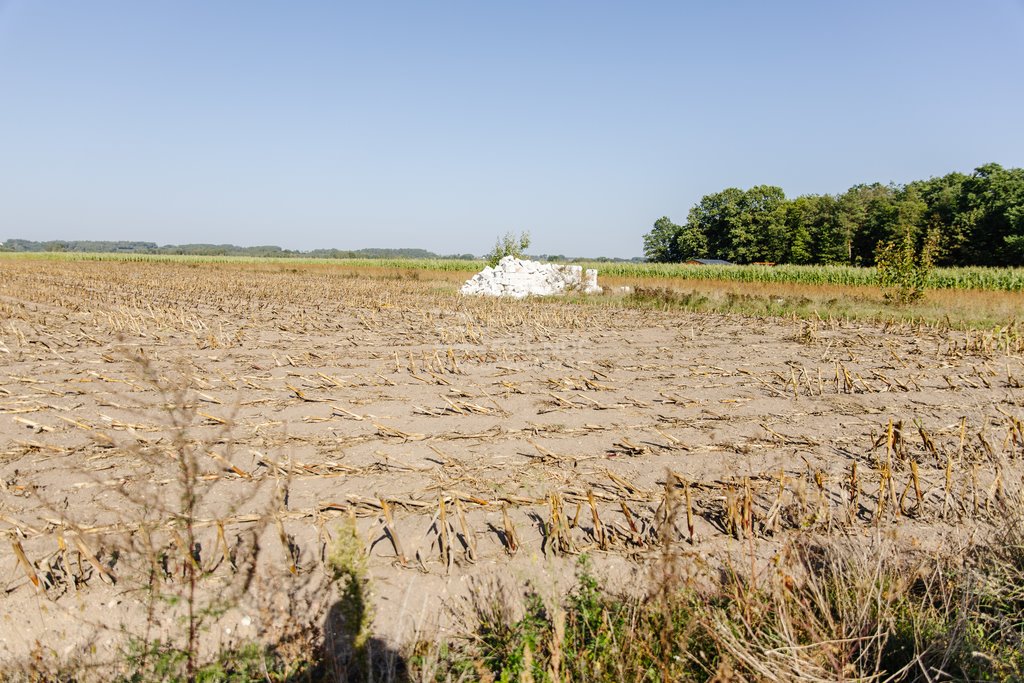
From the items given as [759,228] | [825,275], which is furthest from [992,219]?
[825,275]

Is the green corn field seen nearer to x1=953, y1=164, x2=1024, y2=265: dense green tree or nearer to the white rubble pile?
the white rubble pile

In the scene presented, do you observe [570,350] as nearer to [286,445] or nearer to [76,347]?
[286,445]

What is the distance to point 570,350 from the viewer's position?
39.8ft

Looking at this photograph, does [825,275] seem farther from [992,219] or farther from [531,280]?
[992,219]

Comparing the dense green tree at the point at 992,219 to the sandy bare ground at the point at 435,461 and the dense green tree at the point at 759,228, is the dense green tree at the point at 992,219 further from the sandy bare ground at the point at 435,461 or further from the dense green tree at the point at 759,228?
the sandy bare ground at the point at 435,461

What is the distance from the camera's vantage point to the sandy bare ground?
3568 mm

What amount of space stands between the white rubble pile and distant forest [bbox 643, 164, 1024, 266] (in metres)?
26.8

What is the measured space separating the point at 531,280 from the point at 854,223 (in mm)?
53664

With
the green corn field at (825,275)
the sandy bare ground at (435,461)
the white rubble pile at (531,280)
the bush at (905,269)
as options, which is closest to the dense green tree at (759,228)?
the green corn field at (825,275)

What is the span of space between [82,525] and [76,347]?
833 centimetres

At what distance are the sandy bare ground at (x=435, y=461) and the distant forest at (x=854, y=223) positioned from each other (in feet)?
131

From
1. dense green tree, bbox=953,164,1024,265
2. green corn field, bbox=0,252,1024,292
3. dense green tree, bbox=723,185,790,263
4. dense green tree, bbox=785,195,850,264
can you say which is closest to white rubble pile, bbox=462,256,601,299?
green corn field, bbox=0,252,1024,292

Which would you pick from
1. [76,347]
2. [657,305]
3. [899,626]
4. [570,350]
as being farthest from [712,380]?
[657,305]

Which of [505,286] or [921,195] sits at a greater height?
[921,195]
